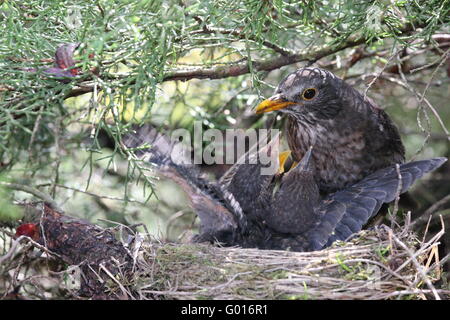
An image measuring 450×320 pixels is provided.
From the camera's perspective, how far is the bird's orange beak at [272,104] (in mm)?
3309

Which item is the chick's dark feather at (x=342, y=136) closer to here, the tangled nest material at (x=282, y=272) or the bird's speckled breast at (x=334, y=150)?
the bird's speckled breast at (x=334, y=150)

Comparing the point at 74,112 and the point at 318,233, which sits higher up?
the point at 74,112

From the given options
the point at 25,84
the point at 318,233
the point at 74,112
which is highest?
the point at 25,84

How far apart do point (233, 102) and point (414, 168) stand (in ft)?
4.79

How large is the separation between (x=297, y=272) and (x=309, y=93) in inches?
49.5

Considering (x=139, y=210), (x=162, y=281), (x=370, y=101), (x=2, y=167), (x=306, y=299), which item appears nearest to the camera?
(x=306, y=299)

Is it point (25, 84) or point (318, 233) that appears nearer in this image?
point (25, 84)

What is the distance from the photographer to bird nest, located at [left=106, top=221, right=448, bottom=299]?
2607mm

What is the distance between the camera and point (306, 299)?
2586mm

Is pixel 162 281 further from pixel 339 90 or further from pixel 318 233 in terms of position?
pixel 339 90

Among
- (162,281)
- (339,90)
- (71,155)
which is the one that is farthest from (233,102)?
(162,281)

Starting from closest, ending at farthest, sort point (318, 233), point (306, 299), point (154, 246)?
point (306, 299) → point (154, 246) → point (318, 233)

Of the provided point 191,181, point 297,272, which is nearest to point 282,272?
point 297,272

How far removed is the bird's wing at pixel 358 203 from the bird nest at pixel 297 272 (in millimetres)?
250
